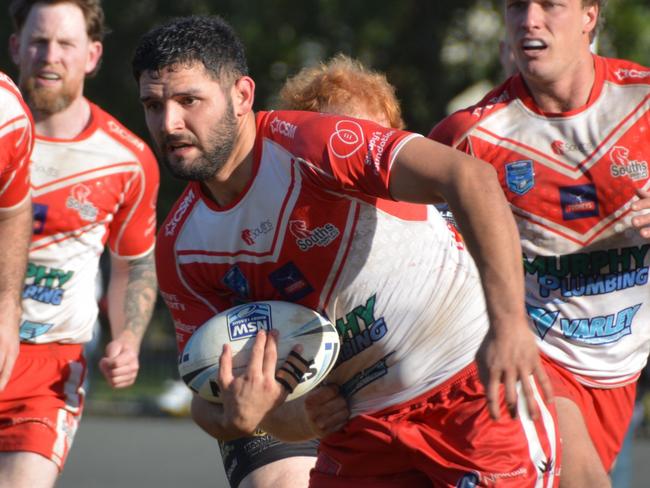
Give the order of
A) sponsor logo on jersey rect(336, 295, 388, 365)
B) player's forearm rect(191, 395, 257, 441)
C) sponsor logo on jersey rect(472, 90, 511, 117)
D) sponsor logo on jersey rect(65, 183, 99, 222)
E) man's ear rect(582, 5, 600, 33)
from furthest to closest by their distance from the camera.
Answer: sponsor logo on jersey rect(65, 183, 99, 222) < man's ear rect(582, 5, 600, 33) < sponsor logo on jersey rect(472, 90, 511, 117) < sponsor logo on jersey rect(336, 295, 388, 365) < player's forearm rect(191, 395, 257, 441)

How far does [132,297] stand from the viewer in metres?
6.75

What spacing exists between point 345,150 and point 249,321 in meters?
0.70

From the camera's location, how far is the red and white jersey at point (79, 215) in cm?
633

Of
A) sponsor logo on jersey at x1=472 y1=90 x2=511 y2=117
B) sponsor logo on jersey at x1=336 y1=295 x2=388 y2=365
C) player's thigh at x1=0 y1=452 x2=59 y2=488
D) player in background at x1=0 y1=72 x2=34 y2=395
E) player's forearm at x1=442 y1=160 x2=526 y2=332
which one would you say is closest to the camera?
player's forearm at x1=442 y1=160 x2=526 y2=332

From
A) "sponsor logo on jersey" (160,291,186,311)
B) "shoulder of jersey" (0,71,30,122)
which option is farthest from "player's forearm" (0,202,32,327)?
"sponsor logo on jersey" (160,291,186,311)

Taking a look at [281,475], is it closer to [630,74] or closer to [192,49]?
[192,49]

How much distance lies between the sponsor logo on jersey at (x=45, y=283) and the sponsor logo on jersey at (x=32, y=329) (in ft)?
0.38

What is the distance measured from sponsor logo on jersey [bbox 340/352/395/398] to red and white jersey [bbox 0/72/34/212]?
147cm

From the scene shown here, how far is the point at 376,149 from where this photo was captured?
411cm

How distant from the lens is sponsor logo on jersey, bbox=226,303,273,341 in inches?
172

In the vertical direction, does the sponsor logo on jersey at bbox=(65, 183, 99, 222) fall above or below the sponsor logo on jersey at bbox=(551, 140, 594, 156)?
below

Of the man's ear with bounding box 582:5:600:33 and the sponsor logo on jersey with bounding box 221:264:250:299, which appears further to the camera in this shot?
the man's ear with bounding box 582:5:600:33

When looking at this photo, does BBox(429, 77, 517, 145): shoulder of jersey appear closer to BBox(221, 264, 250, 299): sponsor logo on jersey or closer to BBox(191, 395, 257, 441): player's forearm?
BBox(221, 264, 250, 299): sponsor logo on jersey

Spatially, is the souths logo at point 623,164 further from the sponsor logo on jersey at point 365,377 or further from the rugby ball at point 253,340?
the rugby ball at point 253,340
